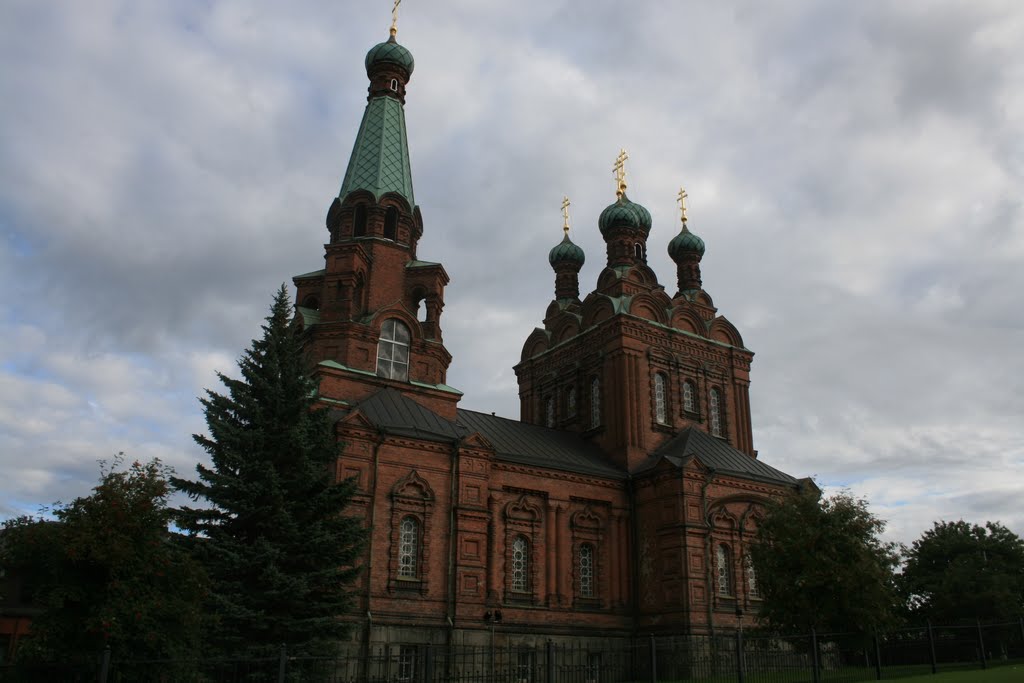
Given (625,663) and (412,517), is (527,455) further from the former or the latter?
(625,663)

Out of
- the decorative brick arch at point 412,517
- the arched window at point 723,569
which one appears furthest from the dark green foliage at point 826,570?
the decorative brick arch at point 412,517

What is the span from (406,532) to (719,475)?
11.1 meters

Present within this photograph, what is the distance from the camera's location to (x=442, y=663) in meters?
22.7

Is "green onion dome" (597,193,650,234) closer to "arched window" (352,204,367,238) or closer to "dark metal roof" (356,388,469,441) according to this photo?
"arched window" (352,204,367,238)

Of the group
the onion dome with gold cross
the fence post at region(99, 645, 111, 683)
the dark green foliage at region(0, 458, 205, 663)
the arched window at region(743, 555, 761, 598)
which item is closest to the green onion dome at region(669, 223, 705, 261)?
the onion dome with gold cross

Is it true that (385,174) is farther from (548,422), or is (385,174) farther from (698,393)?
(698,393)

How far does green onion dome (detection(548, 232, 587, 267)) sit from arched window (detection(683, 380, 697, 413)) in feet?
28.9

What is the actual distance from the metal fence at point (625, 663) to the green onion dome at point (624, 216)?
1727cm

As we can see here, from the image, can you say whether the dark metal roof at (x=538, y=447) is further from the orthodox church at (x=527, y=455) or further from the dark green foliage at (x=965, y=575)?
the dark green foliage at (x=965, y=575)

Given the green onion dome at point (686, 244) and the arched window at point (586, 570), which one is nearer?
the arched window at point (586, 570)

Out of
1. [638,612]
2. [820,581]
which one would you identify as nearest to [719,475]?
[638,612]

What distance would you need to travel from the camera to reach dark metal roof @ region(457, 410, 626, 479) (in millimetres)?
28094

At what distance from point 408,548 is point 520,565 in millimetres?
4403

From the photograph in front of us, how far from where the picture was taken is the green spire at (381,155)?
31047mm
